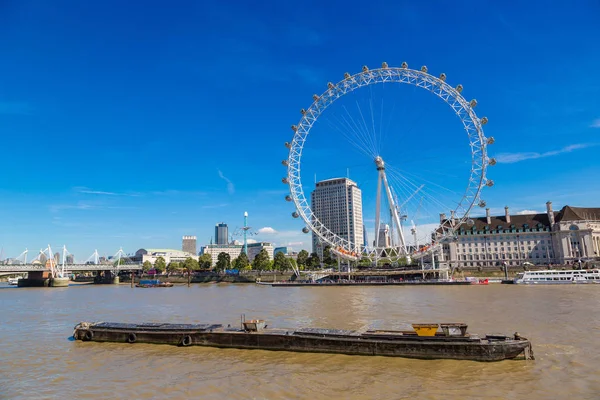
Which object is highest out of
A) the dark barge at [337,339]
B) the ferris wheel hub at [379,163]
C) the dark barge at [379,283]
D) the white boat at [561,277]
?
the ferris wheel hub at [379,163]

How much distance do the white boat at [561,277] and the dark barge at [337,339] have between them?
69.4 metres

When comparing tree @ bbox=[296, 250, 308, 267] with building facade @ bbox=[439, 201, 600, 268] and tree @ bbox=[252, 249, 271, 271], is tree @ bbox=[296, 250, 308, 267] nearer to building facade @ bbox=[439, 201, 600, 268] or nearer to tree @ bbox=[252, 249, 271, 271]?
tree @ bbox=[252, 249, 271, 271]

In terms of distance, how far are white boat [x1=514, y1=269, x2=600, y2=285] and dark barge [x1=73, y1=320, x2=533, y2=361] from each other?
69.4m

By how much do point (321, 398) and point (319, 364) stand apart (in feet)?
16.3

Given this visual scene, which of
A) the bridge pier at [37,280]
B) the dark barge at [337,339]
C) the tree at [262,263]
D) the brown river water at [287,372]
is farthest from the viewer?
the tree at [262,263]

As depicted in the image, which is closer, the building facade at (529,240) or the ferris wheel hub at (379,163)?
the ferris wheel hub at (379,163)

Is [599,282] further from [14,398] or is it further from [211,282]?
[211,282]

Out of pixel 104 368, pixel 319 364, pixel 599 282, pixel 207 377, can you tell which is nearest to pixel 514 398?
pixel 319 364

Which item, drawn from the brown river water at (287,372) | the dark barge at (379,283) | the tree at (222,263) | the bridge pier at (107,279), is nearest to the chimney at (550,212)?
the dark barge at (379,283)

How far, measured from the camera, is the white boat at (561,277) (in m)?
78.3

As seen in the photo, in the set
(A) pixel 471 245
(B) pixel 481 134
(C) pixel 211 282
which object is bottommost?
(C) pixel 211 282

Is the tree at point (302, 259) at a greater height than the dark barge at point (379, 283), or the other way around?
the tree at point (302, 259)

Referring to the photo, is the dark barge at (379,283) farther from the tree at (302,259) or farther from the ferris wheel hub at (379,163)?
the tree at (302,259)

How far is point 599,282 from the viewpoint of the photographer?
2926 inches
